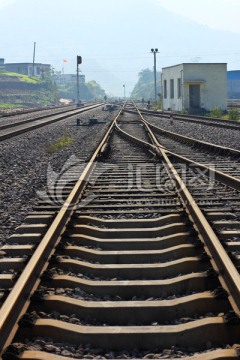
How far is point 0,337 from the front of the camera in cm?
267

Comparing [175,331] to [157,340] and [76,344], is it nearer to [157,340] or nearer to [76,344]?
[157,340]

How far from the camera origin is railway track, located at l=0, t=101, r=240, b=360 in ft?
9.14

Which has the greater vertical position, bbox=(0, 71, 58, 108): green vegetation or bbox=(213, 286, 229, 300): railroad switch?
bbox=(0, 71, 58, 108): green vegetation

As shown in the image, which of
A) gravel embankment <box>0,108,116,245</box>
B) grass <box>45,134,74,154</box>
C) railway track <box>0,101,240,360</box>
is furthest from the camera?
grass <box>45,134,74,154</box>

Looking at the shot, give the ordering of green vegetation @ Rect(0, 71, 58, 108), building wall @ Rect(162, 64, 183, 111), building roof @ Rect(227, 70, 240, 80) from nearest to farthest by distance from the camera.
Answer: building wall @ Rect(162, 64, 183, 111) → building roof @ Rect(227, 70, 240, 80) → green vegetation @ Rect(0, 71, 58, 108)

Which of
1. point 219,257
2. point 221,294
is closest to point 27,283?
point 221,294

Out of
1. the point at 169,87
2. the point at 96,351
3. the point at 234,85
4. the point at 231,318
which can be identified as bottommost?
the point at 96,351

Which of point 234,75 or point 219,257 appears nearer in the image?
point 219,257

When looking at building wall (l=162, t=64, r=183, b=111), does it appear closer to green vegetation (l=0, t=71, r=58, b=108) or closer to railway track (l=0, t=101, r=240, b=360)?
railway track (l=0, t=101, r=240, b=360)

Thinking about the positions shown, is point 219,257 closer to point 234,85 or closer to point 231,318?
point 231,318

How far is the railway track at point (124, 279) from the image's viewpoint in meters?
2.79

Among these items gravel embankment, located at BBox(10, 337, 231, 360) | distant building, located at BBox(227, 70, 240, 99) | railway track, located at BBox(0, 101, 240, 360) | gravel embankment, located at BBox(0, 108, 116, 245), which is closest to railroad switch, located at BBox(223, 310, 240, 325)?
railway track, located at BBox(0, 101, 240, 360)

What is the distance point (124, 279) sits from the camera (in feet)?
12.7

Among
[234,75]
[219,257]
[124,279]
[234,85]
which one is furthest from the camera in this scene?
[234,85]
